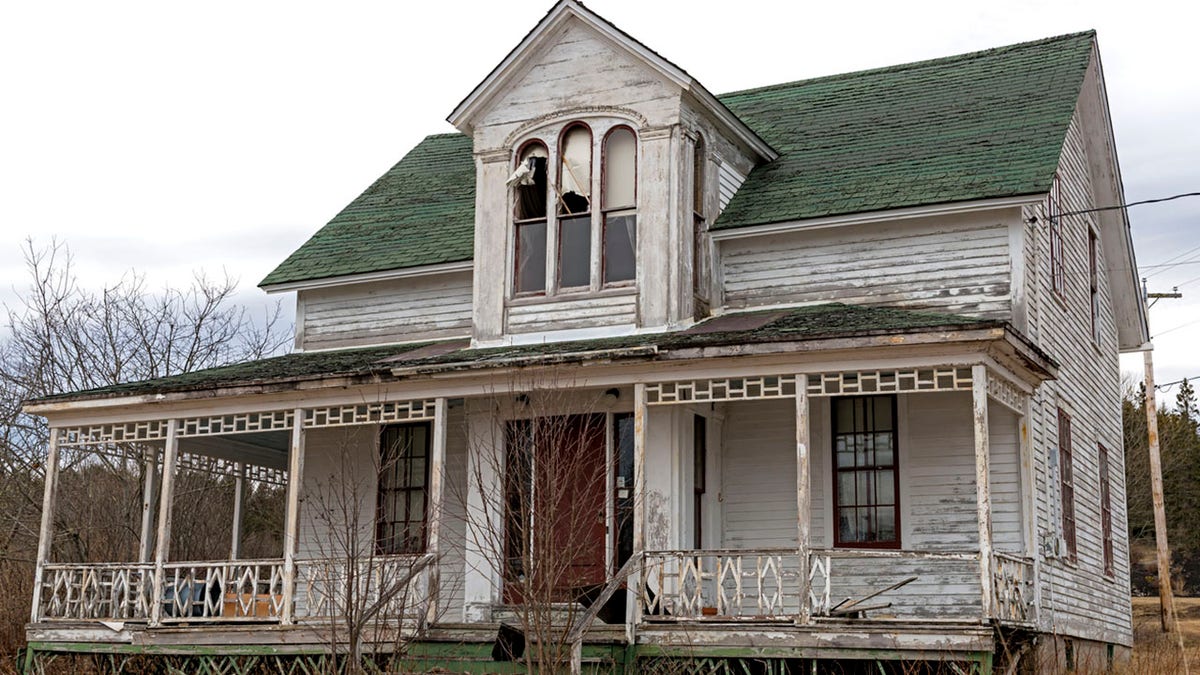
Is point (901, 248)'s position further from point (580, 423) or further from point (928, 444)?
point (580, 423)

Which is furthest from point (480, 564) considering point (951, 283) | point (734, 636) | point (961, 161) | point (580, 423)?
point (961, 161)

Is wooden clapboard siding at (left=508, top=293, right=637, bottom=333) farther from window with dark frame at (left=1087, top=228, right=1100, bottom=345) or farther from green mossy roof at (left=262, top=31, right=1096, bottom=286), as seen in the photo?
window with dark frame at (left=1087, top=228, right=1100, bottom=345)

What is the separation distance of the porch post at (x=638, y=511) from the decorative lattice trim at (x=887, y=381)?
189 centimetres

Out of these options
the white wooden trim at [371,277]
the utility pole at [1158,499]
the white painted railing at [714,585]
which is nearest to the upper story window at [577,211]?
the white wooden trim at [371,277]

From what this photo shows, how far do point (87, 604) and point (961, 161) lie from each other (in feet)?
41.2

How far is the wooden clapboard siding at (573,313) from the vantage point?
1639 centimetres

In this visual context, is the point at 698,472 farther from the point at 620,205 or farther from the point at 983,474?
the point at 983,474

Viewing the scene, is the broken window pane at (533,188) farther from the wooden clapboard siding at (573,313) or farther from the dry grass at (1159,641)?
the dry grass at (1159,641)

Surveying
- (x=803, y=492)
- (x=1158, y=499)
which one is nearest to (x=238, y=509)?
(x=803, y=492)

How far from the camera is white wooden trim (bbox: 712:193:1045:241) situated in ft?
50.2

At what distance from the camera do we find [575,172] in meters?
17.1

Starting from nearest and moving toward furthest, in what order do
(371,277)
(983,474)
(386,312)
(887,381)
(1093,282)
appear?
(983,474)
(887,381)
(371,277)
(386,312)
(1093,282)

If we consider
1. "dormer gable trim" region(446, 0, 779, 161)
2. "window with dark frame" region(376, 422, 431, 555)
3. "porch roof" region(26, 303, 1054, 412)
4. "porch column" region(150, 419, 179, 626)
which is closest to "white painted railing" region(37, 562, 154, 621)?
"porch column" region(150, 419, 179, 626)

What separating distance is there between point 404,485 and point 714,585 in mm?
5030
